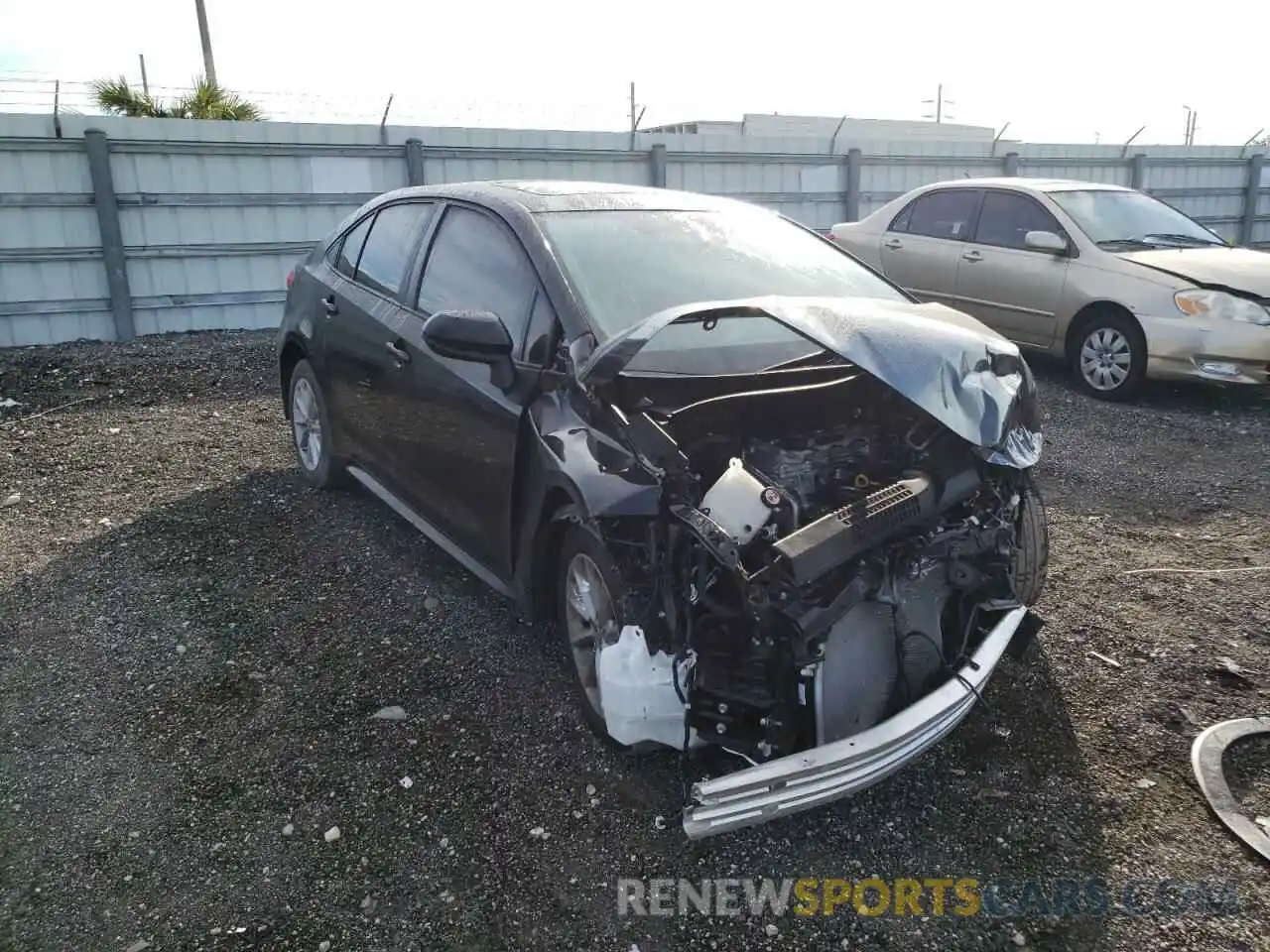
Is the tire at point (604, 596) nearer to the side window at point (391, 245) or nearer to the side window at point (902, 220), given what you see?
A: the side window at point (391, 245)

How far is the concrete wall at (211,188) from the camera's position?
9711 millimetres

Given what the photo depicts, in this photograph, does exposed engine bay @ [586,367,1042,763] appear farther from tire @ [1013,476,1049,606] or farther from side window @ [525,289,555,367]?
side window @ [525,289,555,367]

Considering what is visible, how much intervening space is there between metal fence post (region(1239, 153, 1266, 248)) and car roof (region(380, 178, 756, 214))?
1673cm

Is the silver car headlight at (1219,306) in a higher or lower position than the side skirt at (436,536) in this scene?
higher

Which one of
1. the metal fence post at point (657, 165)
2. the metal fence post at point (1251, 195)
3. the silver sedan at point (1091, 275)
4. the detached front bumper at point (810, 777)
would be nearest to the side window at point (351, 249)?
the detached front bumper at point (810, 777)

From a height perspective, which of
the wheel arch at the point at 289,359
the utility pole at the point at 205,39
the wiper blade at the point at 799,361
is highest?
the utility pole at the point at 205,39

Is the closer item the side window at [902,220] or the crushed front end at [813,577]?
the crushed front end at [813,577]

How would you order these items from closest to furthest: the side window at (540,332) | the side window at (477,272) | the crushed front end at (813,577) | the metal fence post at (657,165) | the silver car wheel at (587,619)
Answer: the crushed front end at (813,577) → the silver car wheel at (587,619) → the side window at (540,332) → the side window at (477,272) → the metal fence post at (657,165)

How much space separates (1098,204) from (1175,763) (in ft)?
21.1

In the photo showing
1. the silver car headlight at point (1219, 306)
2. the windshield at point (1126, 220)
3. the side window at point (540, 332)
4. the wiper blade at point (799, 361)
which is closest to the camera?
the wiper blade at point (799, 361)

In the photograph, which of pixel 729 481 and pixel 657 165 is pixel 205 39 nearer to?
pixel 657 165

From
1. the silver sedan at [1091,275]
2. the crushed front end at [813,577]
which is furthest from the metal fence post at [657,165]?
the crushed front end at [813,577]

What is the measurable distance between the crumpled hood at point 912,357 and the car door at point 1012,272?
5.24m

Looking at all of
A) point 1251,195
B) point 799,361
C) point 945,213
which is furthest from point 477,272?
point 1251,195
